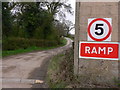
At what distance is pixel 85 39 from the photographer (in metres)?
4.27

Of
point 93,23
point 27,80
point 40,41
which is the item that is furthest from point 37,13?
point 93,23

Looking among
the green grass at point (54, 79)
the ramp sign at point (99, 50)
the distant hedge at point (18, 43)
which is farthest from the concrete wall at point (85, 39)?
the distant hedge at point (18, 43)

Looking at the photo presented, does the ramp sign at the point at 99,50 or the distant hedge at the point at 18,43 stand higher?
the ramp sign at the point at 99,50

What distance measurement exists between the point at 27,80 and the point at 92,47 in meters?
3.30

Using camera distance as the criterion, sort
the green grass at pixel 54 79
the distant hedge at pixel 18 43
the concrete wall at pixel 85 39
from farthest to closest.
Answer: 1. the distant hedge at pixel 18 43
2. the green grass at pixel 54 79
3. the concrete wall at pixel 85 39

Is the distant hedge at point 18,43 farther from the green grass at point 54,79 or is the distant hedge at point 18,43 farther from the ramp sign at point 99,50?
the ramp sign at point 99,50

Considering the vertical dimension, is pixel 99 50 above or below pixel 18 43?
above

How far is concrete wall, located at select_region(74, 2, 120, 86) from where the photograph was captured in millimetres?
4051

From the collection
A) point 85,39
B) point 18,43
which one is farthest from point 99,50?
point 18,43

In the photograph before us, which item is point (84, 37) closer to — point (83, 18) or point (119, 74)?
point (83, 18)

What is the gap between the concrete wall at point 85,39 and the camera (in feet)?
13.3

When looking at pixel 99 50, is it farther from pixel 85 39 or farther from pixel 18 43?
pixel 18 43

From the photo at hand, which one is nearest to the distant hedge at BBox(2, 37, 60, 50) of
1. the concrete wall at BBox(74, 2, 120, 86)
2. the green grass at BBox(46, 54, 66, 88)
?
the green grass at BBox(46, 54, 66, 88)

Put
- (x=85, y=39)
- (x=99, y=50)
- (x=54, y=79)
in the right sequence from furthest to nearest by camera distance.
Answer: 1. (x=54, y=79)
2. (x=85, y=39)
3. (x=99, y=50)
